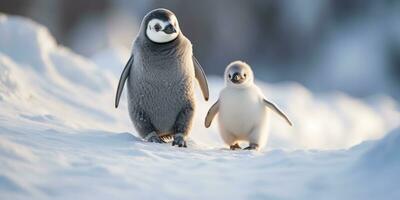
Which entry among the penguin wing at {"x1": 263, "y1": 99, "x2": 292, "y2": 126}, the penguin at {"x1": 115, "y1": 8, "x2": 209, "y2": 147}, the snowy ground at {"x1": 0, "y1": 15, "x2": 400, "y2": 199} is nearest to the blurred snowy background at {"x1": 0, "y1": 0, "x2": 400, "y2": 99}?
the penguin wing at {"x1": 263, "y1": 99, "x2": 292, "y2": 126}

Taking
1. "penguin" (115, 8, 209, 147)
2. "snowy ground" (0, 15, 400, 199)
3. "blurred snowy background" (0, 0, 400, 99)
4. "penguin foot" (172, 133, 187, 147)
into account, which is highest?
"blurred snowy background" (0, 0, 400, 99)

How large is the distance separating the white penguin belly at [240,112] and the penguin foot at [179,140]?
35 centimetres

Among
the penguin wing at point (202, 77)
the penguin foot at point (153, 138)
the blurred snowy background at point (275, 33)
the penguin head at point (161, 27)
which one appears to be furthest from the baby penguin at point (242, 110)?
the blurred snowy background at point (275, 33)

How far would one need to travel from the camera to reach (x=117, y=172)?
3.04 m

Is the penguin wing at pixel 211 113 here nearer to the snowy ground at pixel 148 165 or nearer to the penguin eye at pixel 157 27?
the snowy ground at pixel 148 165

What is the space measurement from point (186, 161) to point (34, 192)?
0.94 meters

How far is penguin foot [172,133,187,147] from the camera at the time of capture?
163 inches

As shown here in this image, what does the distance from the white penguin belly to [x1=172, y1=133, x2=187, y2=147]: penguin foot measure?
1.14 ft

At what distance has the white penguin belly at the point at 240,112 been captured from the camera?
4383 millimetres

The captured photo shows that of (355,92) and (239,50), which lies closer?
(355,92)

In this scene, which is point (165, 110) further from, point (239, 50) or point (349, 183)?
point (239, 50)

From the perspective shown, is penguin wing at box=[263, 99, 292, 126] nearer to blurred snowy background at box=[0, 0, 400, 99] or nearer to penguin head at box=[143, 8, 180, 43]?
penguin head at box=[143, 8, 180, 43]

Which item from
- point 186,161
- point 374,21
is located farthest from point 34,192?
point 374,21

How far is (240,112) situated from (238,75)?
0.75 ft
